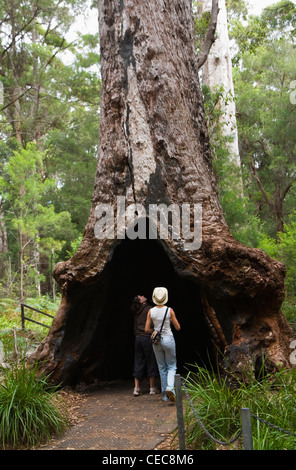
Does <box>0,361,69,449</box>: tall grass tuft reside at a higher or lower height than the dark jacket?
lower

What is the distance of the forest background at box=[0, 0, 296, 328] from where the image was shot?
1337 cm

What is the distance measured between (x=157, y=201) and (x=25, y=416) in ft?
11.5

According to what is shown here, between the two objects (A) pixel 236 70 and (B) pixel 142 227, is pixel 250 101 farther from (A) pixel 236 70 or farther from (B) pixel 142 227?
(B) pixel 142 227

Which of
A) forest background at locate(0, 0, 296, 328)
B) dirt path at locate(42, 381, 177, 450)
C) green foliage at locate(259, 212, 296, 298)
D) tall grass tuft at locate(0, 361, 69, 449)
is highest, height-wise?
forest background at locate(0, 0, 296, 328)

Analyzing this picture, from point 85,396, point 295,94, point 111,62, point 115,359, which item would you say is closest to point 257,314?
point 85,396

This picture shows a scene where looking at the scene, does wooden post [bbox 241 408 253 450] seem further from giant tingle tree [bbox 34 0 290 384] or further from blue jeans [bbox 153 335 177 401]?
blue jeans [bbox 153 335 177 401]

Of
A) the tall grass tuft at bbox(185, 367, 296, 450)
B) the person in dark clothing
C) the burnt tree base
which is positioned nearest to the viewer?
the tall grass tuft at bbox(185, 367, 296, 450)

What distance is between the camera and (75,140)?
19.0 metres

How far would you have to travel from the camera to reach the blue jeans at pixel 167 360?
6355 millimetres

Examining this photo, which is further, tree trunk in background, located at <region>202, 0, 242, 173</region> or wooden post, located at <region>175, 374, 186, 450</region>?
tree trunk in background, located at <region>202, 0, 242, 173</region>

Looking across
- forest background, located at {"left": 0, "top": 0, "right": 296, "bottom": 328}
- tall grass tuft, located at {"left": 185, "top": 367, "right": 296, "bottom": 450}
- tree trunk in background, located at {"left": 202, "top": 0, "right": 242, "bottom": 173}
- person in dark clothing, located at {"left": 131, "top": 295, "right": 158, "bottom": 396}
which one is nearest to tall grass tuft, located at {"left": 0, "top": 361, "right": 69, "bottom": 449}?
tall grass tuft, located at {"left": 185, "top": 367, "right": 296, "bottom": 450}

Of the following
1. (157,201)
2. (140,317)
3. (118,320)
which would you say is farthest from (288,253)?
(157,201)

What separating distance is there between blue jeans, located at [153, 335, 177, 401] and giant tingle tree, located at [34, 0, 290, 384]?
2.40ft
